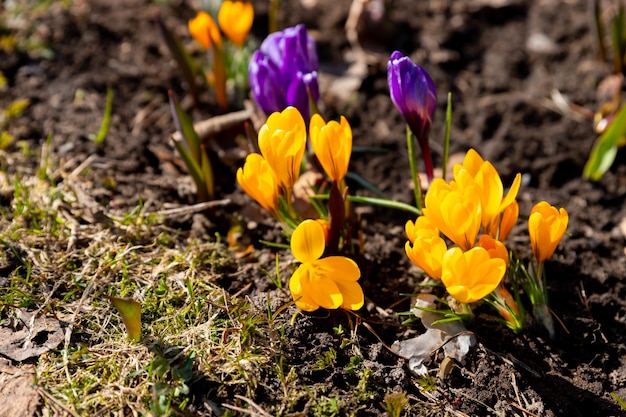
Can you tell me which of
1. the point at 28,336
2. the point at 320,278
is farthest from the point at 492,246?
the point at 28,336

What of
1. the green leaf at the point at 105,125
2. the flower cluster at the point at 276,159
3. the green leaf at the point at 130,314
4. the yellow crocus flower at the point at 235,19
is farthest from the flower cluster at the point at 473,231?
the green leaf at the point at 105,125

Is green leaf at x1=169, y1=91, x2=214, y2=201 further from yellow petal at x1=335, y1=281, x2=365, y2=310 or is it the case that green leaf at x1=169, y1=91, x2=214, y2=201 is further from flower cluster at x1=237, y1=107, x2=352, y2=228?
yellow petal at x1=335, y1=281, x2=365, y2=310

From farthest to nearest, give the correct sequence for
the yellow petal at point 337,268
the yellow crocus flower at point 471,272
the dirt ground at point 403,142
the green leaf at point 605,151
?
the green leaf at point 605,151, the dirt ground at point 403,142, the yellow petal at point 337,268, the yellow crocus flower at point 471,272

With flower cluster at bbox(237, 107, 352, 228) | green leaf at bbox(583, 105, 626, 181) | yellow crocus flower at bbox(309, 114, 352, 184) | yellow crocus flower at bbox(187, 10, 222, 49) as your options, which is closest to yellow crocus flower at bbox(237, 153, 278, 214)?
flower cluster at bbox(237, 107, 352, 228)

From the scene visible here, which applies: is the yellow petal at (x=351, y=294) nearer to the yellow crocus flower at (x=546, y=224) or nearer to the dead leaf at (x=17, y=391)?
the yellow crocus flower at (x=546, y=224)

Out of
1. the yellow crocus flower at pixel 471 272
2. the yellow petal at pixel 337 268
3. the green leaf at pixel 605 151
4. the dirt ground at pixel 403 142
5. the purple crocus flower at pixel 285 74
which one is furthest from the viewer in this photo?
the green leaf at pixel 605 151

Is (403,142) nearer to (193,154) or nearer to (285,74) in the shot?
(285,74)

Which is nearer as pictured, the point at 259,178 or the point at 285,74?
the point at 259,178
